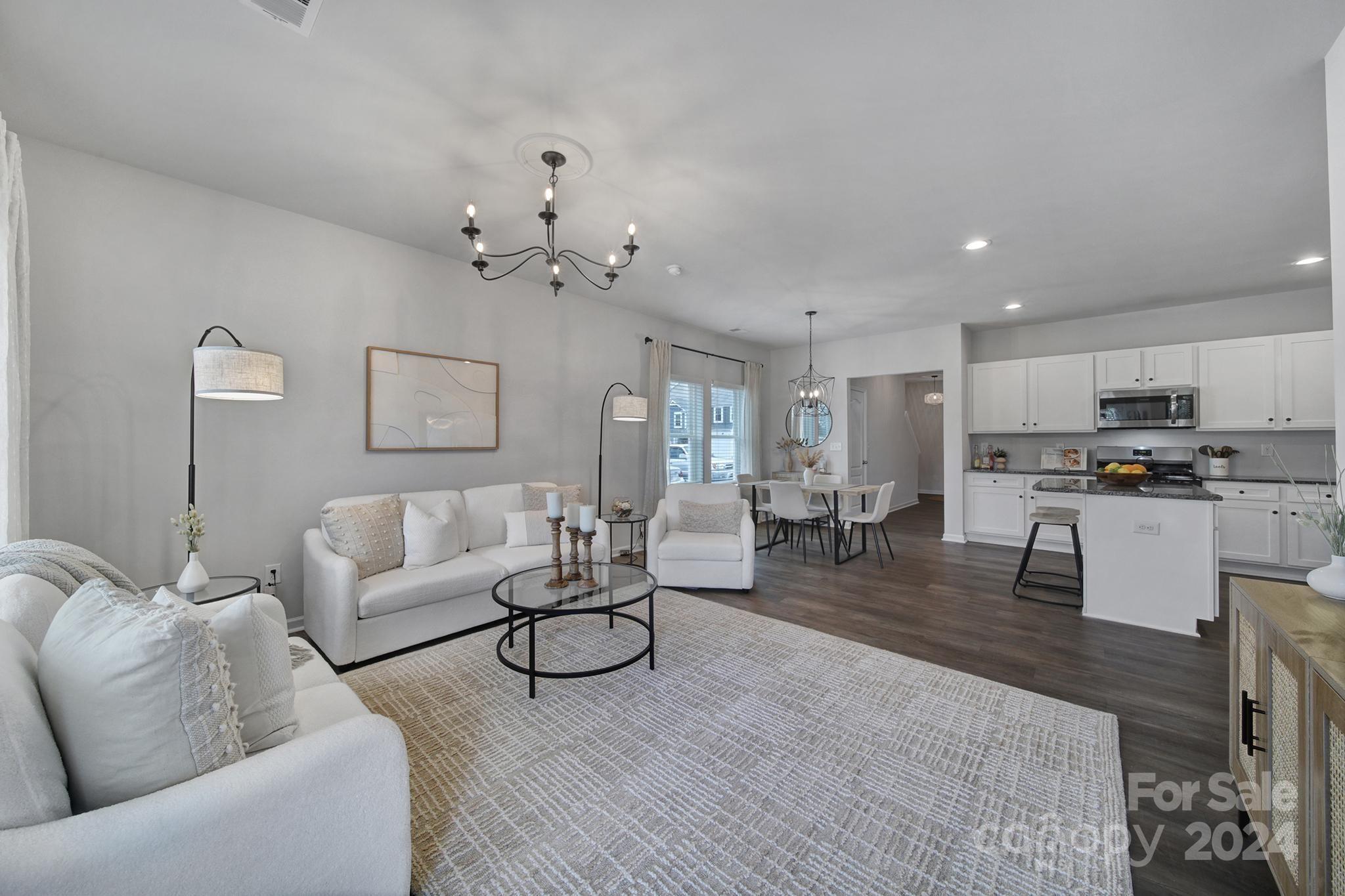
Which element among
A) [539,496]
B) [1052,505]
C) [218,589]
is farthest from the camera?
[1052,505]

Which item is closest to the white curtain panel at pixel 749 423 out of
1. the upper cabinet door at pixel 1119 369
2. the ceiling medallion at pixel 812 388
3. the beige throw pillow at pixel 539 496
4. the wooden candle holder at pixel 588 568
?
the ceiling medallion at pixel 812 388

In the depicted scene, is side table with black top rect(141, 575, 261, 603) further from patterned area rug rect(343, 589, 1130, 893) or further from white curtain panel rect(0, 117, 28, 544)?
patterned area rug rect(343, 589, 1130, 893)

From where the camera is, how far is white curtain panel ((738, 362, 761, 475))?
7.14 meters

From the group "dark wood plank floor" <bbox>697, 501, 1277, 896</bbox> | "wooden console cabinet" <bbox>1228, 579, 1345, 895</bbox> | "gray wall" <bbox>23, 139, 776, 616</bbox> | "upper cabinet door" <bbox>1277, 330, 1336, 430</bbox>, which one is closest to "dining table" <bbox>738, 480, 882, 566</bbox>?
"dark wood plank floor" <bbox>697, 501, 1277, 896</bbox>

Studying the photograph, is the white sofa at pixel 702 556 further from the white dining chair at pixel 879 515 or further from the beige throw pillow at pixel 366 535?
the beige throw pillow at pixel 366 535

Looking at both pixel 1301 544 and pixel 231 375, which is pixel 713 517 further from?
pixel 1301 544

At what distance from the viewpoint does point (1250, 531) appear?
4.58 m

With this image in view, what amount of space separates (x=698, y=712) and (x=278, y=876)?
1579mm

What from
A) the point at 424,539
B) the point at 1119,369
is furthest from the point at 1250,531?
the point at 424,539

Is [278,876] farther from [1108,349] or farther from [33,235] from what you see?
[1108,349]

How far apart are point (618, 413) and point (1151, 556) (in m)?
4.00

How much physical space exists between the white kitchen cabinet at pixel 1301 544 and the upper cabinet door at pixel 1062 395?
5.23ft

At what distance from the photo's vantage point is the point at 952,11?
1.69 metres

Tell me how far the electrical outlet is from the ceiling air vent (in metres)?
2.86
